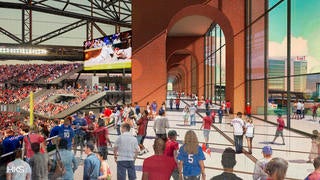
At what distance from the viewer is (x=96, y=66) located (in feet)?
141

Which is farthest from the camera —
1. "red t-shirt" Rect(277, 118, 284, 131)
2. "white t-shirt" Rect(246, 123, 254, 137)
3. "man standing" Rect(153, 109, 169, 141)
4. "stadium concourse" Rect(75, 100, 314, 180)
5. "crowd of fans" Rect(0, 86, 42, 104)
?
"crowd of fans" Rect(0, 86, 42, 104)

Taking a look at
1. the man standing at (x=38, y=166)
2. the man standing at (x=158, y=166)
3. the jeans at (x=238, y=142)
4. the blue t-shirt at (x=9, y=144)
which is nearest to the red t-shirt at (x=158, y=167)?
the man standing at (x=158, y=166)

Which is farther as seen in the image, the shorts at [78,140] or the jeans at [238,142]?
the jeans at [238,142]

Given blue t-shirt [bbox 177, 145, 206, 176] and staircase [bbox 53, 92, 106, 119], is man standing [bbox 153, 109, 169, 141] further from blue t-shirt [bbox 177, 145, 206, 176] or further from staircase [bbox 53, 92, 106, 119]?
staircase [bbox 53, 92, 106, 119]

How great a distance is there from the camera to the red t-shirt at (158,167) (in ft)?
14.3

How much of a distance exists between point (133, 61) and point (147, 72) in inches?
50.8

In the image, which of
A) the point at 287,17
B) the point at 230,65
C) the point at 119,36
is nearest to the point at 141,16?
the point at 230,65

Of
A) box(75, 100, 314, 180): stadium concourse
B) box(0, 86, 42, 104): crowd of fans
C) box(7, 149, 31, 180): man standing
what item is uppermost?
box(0, 86, 42, 104): crowd of fans

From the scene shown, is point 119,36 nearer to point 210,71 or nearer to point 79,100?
point 79,100

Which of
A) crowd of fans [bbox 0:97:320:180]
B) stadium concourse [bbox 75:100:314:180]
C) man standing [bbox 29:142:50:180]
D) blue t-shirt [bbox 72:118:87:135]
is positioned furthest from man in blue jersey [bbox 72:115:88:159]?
man standing [bbox 29:142:50:180]

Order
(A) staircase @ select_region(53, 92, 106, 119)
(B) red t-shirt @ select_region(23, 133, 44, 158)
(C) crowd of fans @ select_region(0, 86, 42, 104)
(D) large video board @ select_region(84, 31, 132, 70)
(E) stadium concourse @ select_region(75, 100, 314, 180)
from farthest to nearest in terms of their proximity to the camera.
Answer: (C) crowd of fans @ select_region(0, 86, 42, 104) < (D) large video board @ select_region(84, 31, 132, 70) < (A) staircase @ select_region(53, 92, 106, 119) < (E) stadium concourse @ select_region(75, 100, 314, 180) < (B) red t-shirt @ select_region(23, 133, 44, 158)

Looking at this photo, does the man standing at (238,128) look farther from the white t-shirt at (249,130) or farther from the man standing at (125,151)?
the man standing at (125,151)

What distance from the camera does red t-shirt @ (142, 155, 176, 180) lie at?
4363 mm

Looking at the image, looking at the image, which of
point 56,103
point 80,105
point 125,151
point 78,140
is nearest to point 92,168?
point 125,151
